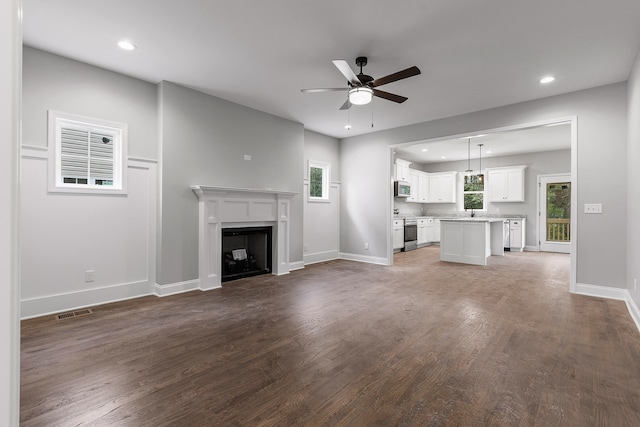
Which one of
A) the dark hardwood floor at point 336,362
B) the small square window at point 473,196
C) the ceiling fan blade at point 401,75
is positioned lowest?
the dark hardwood floor at point 336,362

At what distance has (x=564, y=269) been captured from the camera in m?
6.03

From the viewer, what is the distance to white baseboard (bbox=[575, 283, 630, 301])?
13.2 feet

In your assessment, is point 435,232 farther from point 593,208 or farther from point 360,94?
point 360,94

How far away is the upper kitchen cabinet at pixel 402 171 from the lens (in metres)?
8.61

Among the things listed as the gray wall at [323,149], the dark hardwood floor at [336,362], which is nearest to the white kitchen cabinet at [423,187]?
the gray wall at [323,149]

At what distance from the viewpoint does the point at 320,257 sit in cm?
680

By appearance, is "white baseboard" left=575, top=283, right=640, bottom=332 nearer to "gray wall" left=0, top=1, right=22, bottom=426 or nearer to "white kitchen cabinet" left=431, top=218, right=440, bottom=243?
"gray wall" left=0, top=1, right=22, bottom=426

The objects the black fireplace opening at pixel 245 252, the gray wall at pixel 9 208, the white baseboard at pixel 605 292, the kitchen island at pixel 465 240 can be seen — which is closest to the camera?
the gray wall at pixel 9 208

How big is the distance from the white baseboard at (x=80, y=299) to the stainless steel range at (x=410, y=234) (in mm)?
6519

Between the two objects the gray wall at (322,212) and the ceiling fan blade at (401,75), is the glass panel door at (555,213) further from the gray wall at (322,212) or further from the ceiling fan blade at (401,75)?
the ceiling fan blade at (401,75)

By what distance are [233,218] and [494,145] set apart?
6791mm

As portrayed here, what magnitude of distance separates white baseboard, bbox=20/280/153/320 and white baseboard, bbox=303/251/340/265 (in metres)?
3.08

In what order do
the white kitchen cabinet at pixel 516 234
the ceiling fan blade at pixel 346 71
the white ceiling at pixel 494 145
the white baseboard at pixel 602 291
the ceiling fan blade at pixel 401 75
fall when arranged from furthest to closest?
1. the white kitchen cabinet at pixel 516 234
2. the white ceiling at pixel 494 145
3. the white baseboard at pixel 602 291
4. the ceiling fan blade at pixel 401 75
5. the ceiling fan blade at pixel 346 71

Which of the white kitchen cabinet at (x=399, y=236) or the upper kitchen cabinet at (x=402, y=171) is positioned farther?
the upper kitchen cabinet at (x=402, y=171)
